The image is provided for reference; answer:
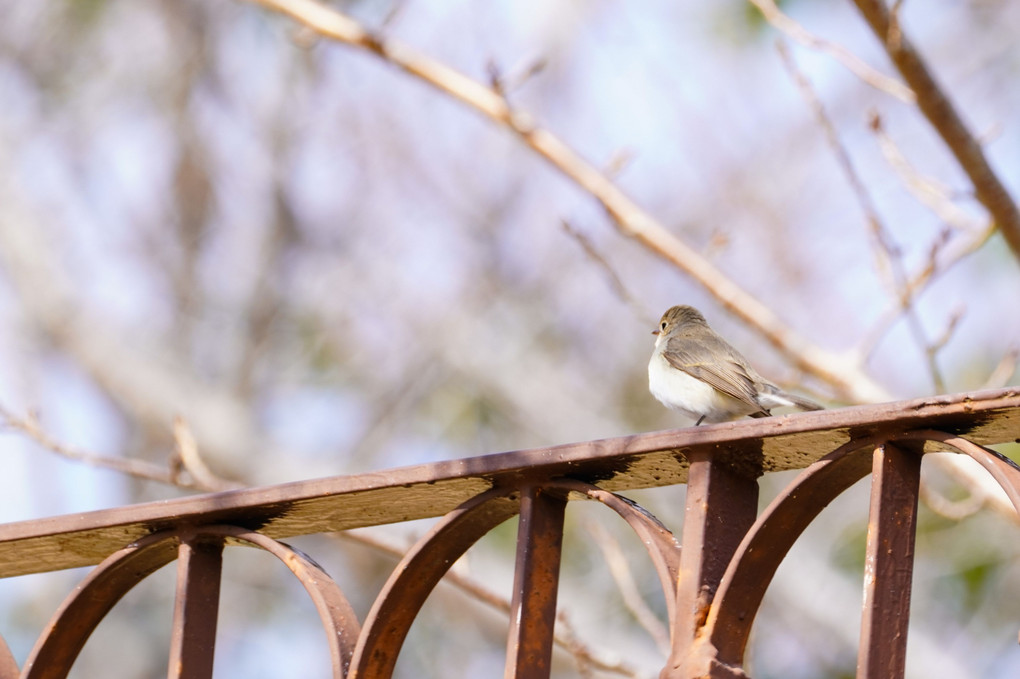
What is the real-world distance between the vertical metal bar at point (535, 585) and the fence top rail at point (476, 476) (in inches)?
1.9

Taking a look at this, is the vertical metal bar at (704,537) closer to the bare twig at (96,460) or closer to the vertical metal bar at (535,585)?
the vertical metal bar at (535,585)

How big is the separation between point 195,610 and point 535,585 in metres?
0.50

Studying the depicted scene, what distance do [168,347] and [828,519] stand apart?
5.56 meters

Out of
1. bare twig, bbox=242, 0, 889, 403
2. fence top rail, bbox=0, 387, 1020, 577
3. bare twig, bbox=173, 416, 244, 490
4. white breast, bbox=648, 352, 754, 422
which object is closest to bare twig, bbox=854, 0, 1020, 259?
bare twig, bbox=242, 0, 889, 403

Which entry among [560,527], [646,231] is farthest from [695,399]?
[560,527]

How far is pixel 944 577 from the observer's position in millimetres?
8188

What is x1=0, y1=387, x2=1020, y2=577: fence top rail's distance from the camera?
128 centimetres

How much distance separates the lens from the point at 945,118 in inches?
101

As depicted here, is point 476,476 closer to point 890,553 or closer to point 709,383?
point 890,553

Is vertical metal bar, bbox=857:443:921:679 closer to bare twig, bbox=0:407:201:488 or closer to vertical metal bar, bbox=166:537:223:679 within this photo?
vertical metal bar, bbox=166:537:223:679

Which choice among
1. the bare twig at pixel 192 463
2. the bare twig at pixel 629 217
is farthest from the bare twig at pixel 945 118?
the bare twig at pixel 192 463

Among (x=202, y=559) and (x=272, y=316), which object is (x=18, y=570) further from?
(x=272, y=316)

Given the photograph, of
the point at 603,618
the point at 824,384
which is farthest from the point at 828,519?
the point at 824,384

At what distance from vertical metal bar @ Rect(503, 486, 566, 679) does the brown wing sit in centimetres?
216
